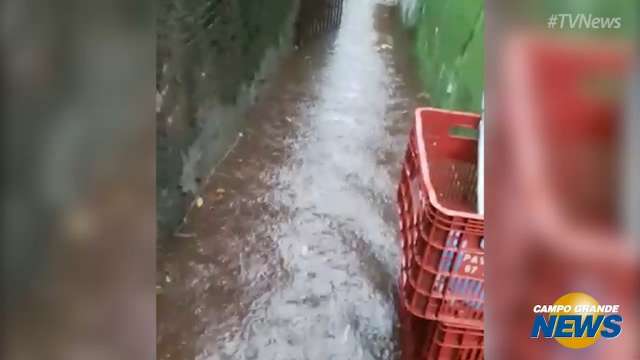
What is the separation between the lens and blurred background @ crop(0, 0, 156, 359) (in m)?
1.57

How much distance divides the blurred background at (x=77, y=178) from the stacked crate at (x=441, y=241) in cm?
48

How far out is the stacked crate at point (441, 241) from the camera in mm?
1617

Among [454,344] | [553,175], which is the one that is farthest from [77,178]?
[553,175]

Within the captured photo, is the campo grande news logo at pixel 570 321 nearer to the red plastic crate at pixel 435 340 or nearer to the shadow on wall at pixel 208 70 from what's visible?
the red plastic crate at pixel 435 340

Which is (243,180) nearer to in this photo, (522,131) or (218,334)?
(218,334)

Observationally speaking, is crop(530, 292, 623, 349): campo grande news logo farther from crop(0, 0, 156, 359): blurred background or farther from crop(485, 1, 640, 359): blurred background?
crop(0, 0, 156, 359): blurred background

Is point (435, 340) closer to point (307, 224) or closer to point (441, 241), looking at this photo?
point (441, 241)

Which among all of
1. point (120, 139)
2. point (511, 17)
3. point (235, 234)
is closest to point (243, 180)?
point (235, 234)

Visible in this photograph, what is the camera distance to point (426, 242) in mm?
1619

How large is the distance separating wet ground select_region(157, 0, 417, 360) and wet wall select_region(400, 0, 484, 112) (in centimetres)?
4

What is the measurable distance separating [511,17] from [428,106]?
0.74ft

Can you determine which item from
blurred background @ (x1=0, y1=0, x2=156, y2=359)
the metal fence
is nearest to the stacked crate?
the metal fence

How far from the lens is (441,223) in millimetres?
1589

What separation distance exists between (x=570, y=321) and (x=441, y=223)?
319mm
